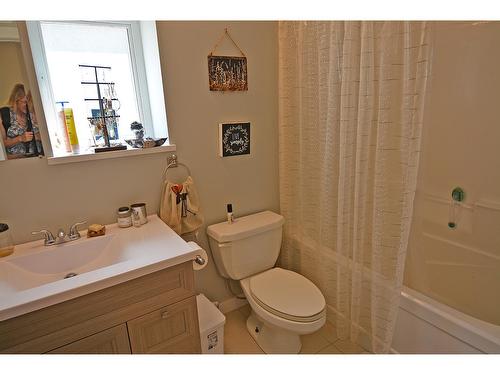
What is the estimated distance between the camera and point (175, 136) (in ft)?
4.94

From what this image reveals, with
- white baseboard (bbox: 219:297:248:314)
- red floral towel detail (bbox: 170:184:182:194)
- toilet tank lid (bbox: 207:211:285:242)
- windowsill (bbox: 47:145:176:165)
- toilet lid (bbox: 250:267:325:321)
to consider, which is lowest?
white baseboard (bbox: 219:297:248:314)

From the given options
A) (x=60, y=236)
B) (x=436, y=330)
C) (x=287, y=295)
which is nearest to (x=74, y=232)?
(x=60, y=236)

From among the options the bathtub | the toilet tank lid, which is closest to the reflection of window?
the toilet tank lid

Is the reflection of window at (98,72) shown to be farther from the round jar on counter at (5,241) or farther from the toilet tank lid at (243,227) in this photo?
the toilet tank lid at (243,227)

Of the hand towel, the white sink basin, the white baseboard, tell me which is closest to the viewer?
Result: the white sink basin

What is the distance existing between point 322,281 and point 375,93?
110 cm

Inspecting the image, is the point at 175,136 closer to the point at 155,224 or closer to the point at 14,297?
the point at 155,224

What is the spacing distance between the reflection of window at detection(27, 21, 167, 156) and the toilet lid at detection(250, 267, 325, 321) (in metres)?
0.98

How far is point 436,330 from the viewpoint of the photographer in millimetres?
1256

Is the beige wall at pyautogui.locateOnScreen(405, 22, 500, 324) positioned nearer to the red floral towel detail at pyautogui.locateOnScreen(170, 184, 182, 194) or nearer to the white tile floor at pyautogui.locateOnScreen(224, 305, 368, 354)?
the white tile floor at pyautogui.locateOnScreen(224, 305, 368, 354)

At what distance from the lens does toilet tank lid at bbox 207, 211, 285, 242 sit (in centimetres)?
157

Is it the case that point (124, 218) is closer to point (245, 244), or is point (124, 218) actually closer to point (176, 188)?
point (176, 188)

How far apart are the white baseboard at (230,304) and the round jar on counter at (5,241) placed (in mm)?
1186

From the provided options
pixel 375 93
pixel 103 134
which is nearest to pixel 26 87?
pixel 103 134
